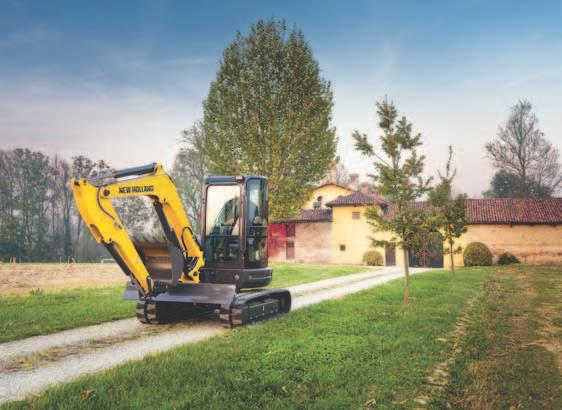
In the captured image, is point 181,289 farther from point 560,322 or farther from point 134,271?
point 560,322

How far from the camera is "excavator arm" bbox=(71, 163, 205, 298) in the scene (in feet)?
24.2

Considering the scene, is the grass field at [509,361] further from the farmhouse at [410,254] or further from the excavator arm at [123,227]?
the farmhouse at [410,254]

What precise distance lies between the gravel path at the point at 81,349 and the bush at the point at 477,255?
30.6 metres

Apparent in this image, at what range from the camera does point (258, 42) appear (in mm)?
26375

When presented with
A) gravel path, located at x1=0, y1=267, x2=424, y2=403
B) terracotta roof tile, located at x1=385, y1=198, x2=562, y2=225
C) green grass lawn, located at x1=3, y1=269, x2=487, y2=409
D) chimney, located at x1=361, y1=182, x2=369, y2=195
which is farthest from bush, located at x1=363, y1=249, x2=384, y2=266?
gravel path, located at x1=0, y1=267, x2=424, y2=403

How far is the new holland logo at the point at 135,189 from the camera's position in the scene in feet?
25.6

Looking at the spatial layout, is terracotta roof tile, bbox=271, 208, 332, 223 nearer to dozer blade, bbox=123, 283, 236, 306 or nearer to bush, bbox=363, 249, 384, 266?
bush, bbox=363, 249, 384, 266

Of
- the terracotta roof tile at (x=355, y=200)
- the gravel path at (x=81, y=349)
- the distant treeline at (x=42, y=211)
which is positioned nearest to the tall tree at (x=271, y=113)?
the terracotta roof tile at (x=355, y=200)

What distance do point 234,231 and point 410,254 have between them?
30.2 m

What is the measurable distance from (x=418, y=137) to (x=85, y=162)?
53.0 metres

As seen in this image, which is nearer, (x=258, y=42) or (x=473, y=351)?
(x=473, y=351)

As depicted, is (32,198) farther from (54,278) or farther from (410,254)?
(410,254)

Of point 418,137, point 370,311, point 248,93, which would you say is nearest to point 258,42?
point 248,93

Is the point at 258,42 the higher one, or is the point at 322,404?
the point at 258,42
